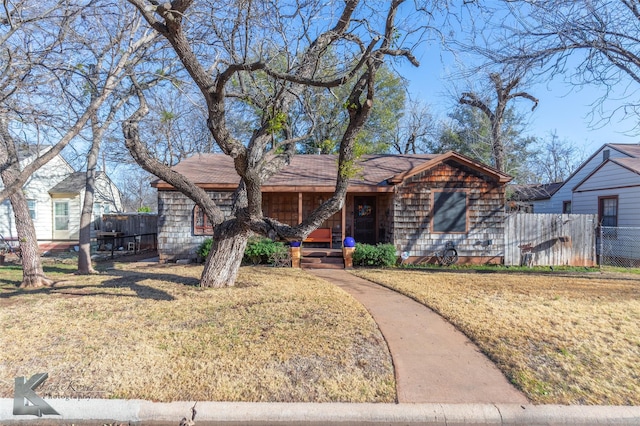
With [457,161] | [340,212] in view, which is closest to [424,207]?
[457,161]

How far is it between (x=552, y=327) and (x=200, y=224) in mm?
10833

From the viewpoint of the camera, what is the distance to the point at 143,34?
9.18 metres

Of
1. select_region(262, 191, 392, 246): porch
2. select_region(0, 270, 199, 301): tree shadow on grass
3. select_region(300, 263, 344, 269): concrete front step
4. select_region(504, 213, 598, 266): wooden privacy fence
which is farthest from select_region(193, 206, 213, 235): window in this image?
select_region(504, 213, 598, 266): wooden privacy fence

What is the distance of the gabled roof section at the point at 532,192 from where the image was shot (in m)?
19.5

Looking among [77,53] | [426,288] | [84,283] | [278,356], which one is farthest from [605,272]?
[77,53]

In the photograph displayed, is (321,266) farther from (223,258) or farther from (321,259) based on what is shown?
(223,258)

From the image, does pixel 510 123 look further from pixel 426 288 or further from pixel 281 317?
pixel 281 317

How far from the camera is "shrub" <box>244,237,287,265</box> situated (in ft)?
35.8

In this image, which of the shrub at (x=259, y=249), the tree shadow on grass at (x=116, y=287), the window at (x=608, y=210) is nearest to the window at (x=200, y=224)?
the shrub at (x=259, y=249)

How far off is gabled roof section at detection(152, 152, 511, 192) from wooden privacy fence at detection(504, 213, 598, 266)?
6.28ft

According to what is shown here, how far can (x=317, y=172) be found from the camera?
43.5 ft

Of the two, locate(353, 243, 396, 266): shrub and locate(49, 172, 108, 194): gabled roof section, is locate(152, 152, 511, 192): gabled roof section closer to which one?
locate(353, 243, 396, 266): shrub

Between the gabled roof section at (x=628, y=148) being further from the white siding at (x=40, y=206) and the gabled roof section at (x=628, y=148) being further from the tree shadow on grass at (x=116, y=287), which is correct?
the white siding at (x=40, y=206)

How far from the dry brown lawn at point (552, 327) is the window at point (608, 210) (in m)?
6.78
